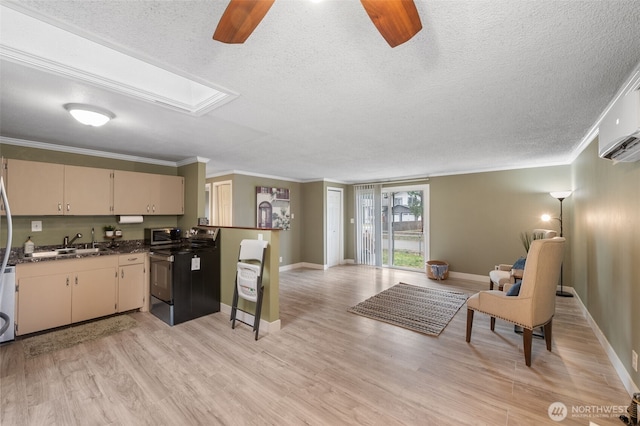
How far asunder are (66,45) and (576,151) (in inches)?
235

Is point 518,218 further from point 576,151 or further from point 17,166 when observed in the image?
point 17,166

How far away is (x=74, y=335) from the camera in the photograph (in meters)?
2.99

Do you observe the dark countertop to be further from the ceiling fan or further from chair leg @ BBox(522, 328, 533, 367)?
chair leg @ BBox(522, 328, 533, 367)

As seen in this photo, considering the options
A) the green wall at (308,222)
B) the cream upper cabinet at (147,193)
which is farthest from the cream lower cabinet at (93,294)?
the green wall at (308,222)

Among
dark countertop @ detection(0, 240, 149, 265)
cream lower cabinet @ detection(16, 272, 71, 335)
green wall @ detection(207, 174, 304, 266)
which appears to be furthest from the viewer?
green wall @ detection(207, 174, 304, 266)

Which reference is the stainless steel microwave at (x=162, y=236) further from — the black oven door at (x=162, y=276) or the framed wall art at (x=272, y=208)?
the framed wall art at (x=272, y=208)

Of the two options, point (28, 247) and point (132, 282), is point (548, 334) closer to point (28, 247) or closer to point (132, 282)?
point (132, 282)

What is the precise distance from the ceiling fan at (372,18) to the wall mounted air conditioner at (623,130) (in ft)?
5.19

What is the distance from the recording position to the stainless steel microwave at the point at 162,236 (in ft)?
13.8

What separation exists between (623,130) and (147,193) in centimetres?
530

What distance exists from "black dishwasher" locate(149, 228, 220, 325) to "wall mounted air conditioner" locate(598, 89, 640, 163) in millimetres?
4202

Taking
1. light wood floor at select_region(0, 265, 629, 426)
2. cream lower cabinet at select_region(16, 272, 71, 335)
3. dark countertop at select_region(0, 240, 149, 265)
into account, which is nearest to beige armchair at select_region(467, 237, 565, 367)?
light wood floor at select_region(0, 265, 629, 426)

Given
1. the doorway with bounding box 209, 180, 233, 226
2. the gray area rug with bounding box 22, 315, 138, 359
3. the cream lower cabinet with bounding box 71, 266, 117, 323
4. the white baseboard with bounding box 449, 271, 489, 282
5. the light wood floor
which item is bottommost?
the light wood floor

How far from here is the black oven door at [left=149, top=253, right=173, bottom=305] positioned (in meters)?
3.35
